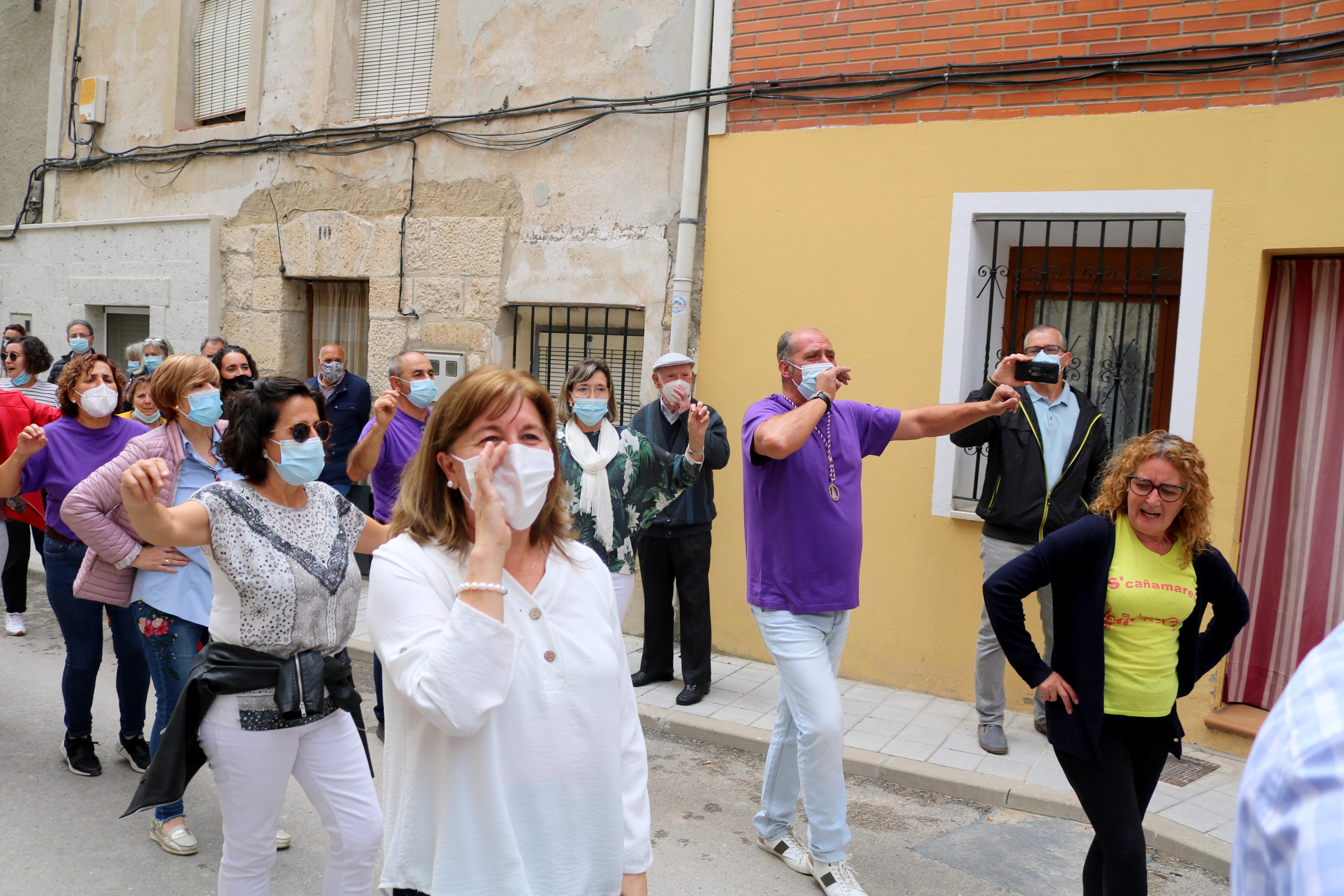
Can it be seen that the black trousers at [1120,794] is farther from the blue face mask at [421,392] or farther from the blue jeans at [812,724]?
the blue face mask at [421,392]

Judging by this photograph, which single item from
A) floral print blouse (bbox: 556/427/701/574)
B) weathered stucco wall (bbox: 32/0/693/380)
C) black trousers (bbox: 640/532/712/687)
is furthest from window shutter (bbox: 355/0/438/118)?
floral print blouse (bbox: 556/427/701/574)

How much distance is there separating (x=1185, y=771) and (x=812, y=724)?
2622 millimetres

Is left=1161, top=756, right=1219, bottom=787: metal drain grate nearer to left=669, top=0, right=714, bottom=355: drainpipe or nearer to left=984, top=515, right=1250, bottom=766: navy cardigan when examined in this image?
left=984, top=515, right=1250, bottom=766: navy cardigan

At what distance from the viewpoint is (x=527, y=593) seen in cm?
204

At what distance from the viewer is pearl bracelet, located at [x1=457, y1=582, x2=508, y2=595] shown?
73.9 inches

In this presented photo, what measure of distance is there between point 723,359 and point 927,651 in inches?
87.9

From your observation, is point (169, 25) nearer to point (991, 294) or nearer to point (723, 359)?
point (723, 359)

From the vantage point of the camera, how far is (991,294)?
6.41 metres

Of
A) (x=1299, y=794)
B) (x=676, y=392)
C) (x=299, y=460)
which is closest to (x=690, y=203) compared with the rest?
(x=676, y=392)

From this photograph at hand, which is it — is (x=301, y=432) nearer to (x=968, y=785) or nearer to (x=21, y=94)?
(x=968, y=785)

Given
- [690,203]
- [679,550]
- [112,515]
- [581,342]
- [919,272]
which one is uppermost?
[690,203]

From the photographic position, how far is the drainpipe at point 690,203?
710 cm

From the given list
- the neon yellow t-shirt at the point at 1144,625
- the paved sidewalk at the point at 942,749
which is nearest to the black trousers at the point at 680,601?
the paved sidewalk at the point at 942,749

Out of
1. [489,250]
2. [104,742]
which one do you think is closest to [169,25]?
[489,250]
